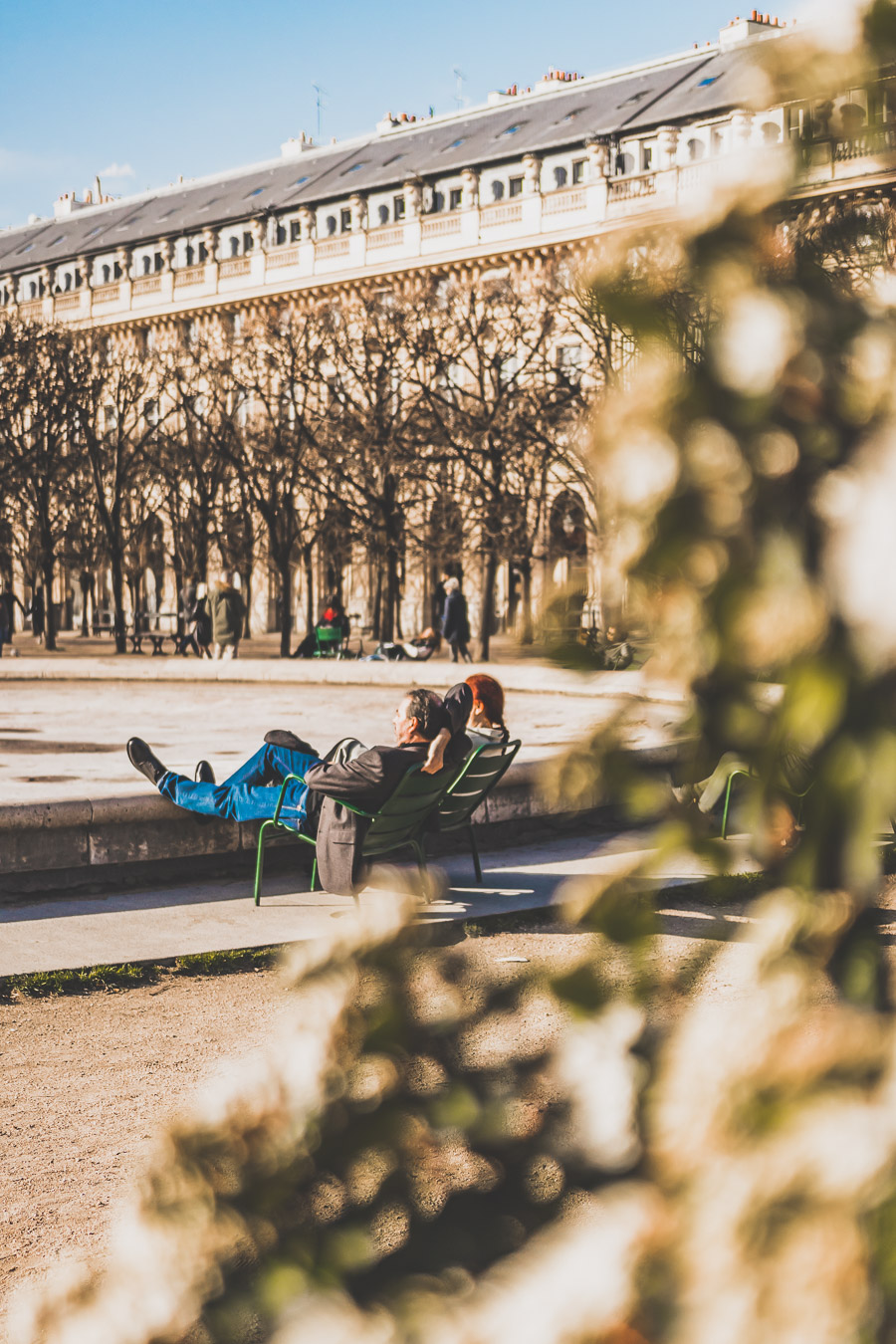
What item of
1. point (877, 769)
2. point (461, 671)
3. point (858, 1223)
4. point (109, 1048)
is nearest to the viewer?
point (858, 1223)

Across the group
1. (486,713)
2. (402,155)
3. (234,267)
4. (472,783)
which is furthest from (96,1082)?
(234,267)

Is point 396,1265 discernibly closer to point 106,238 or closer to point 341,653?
point 341,653

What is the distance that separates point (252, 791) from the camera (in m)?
8.42

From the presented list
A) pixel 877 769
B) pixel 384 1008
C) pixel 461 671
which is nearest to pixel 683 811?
pixel 877 769

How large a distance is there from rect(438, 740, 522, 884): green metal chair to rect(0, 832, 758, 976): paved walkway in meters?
0.35

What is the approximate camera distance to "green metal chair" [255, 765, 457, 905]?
7.46 meters

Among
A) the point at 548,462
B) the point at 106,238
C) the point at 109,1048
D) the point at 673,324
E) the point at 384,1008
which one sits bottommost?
the point at 109,1048

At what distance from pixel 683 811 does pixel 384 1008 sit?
30 centimetres

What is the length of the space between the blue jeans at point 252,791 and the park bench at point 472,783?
75cm

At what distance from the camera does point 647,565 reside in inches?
33.7

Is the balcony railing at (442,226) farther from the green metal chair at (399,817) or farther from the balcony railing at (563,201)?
the green metal chair at (399,817)

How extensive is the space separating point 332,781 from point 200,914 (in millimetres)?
1079

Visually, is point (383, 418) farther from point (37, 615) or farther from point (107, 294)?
point (107, 294)

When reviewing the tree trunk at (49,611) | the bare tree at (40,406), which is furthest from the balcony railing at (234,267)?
the tree trunk at (49,611)
